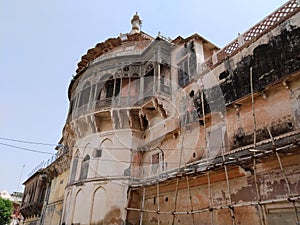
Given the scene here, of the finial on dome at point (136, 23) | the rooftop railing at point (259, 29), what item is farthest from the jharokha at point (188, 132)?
the finial on dome at point (136, 23)

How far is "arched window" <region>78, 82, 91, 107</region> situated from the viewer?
15397 mm

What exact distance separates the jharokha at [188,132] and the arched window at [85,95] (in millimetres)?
79

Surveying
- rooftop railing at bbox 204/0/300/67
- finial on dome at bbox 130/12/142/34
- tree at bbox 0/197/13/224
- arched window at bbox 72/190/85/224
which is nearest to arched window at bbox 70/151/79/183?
arched window at bbox 72/190/85/224

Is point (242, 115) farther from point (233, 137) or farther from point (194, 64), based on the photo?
point (194, 64)

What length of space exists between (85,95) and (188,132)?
7.88 meters

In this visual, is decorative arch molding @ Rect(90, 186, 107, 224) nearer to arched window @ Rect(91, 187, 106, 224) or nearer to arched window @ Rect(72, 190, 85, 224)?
arched window @ Rect(91, 187, 106, 224)

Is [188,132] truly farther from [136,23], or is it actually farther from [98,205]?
[136,23]

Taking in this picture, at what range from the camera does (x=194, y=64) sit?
12766mm

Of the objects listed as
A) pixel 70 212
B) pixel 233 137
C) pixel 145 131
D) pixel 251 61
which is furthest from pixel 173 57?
pixel 70 212

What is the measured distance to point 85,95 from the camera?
15586 millimetres

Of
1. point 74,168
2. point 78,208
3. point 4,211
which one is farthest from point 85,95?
point 4,211

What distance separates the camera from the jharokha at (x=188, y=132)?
23.2 feet

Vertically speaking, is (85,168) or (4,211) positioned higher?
(85,168)

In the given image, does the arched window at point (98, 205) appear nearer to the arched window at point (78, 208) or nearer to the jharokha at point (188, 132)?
the jharokha at point (188, 132)
